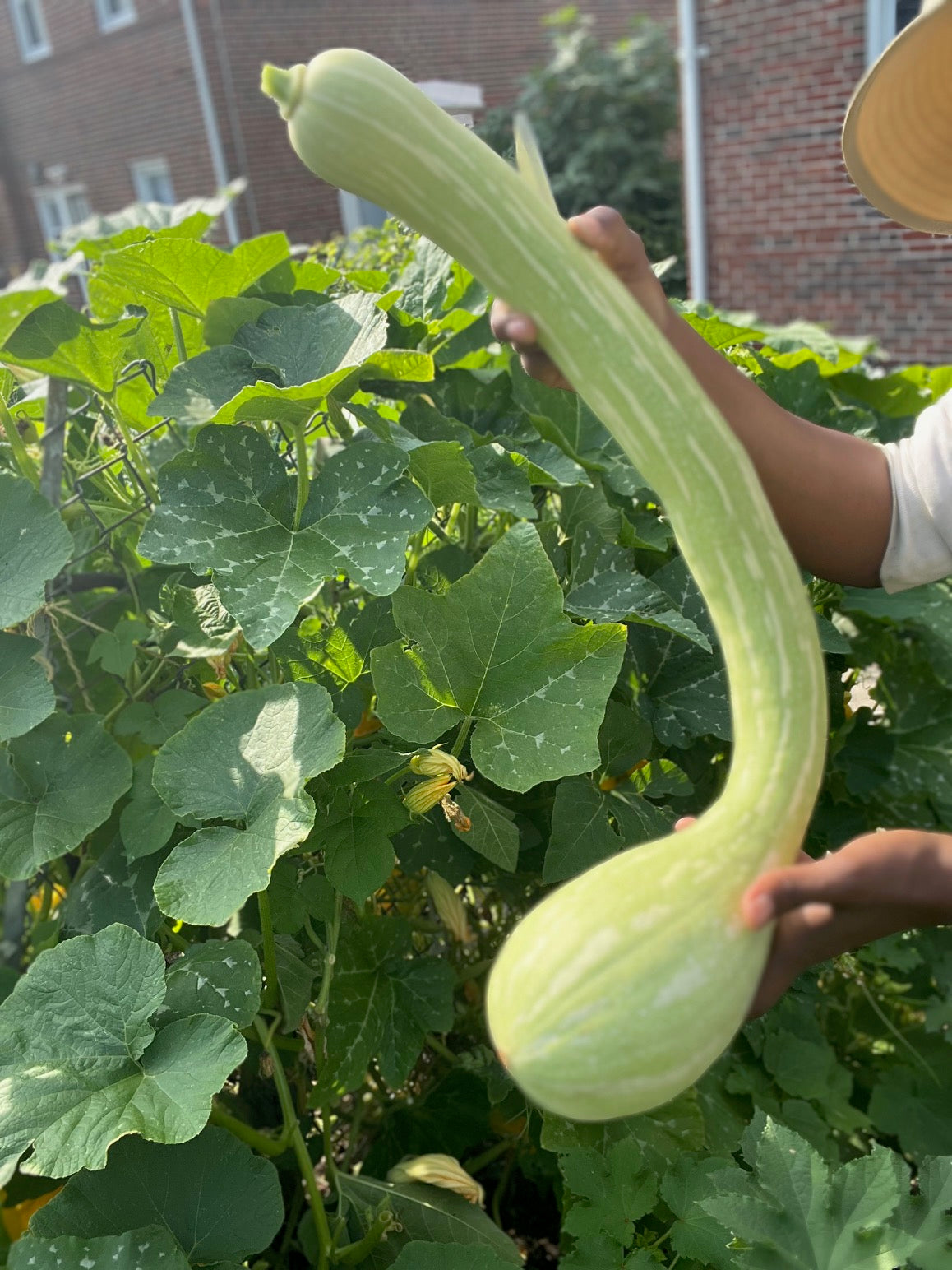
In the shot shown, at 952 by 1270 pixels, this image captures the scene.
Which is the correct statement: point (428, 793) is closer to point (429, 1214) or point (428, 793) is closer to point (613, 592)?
point (613, 592)

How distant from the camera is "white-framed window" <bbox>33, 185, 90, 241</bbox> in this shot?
10.8 meters

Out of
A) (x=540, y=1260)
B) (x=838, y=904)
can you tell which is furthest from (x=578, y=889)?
(x=540, y=1260)

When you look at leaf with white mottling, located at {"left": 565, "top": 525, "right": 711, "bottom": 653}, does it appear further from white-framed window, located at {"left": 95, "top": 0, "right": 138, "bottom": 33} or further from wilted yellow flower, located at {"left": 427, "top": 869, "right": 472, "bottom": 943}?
white-framed window, located at {"left": 95, "top": 0, "right": 138, "bottom": 33}

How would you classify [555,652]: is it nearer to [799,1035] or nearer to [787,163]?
[799,1035]

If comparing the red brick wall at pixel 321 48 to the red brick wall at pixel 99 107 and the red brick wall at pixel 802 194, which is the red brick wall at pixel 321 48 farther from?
the red brick wall at pixel 802 194

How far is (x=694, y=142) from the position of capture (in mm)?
5680

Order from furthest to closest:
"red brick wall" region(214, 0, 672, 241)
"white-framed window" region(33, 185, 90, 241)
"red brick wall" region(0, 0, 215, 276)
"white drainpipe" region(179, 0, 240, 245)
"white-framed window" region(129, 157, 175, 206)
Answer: "white-framed window" region(33, 185, 90, 241) < "white-framed window" region(129, 157, 175, 206) < "red brick wall" region(0, 0, 215, 276) < "red brick wall" region(214, 0, 672, 241) < "white drainpipe" region(179, 0, 240, 245)

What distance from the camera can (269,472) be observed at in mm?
872

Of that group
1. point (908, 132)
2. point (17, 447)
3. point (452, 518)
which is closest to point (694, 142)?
point (452, 518)

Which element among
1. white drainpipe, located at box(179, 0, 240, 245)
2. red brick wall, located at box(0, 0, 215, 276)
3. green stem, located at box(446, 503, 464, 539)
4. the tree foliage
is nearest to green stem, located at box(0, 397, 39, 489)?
the tree foliage

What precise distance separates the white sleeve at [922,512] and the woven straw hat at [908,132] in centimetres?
17

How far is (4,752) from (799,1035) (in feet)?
2.83

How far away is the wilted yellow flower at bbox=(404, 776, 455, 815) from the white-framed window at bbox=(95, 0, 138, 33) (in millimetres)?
10254

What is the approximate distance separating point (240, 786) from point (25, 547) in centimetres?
27
